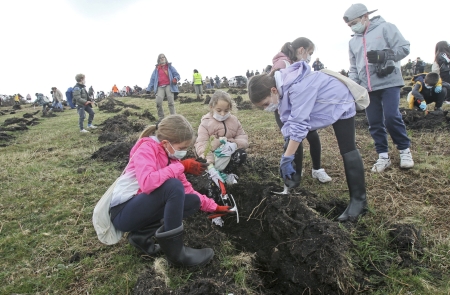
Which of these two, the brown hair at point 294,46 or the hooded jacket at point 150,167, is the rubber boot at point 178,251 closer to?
the hooded jacket at point 150,167

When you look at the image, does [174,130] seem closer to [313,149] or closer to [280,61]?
[280,61]

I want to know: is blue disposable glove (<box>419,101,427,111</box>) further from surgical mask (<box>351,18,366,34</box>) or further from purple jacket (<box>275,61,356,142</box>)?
purple jacket (<box>275,61,356,142</box>)

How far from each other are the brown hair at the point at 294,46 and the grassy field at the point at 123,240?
1453 millimetres

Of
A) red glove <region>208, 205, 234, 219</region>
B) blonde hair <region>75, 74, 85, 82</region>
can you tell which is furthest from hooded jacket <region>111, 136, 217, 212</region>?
blonde hair <region>75, 74, 85, 82</region>

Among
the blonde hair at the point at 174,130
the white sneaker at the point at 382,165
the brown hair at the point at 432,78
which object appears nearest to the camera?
the blonde hair at the point at 174,130

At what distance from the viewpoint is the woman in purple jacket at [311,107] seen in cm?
236

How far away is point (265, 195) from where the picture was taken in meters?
2.81

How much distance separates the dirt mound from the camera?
5031 mm

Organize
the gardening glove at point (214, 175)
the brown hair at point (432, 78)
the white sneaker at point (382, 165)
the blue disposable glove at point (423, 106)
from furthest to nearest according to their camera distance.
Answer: the brown hair at point (432, 78) < the blue disposable glove at point (423, 106) < the white sneaker at point (382, 165) < the gardening glove at point (214, 175)

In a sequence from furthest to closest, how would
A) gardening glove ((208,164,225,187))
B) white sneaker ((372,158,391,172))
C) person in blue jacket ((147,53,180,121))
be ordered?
person in blue jacket ((147,53,180,121)) → white sneaker ((372,158,391,172)) → gardening glove ((208,164,225,187))

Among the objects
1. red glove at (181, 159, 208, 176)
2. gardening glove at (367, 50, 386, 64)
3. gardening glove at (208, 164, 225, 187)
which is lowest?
gardening glove at (208, 164, 225, 187)

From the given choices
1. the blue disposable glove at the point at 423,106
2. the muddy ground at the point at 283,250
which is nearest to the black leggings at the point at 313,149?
the muddy ground at the point at 283,250

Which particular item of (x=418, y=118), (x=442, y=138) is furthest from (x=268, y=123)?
(x=442, y=138)

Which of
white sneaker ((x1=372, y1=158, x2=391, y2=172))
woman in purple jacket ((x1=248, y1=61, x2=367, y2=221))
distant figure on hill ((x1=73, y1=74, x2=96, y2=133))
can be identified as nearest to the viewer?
woman in purple jacket ((x1=248, y1=61, x2=367, y2=221))
